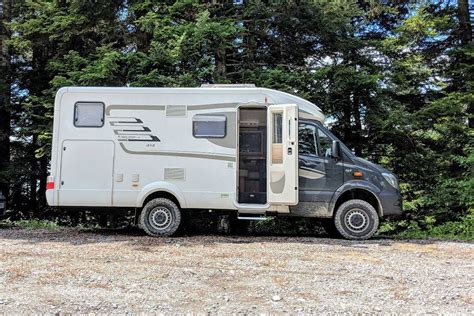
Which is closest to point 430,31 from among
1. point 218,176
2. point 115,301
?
point 218,176

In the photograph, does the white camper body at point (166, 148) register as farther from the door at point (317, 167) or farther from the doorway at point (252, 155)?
the door at point (317, 167)

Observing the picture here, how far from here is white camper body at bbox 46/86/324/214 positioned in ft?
25.1

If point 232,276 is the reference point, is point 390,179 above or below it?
above

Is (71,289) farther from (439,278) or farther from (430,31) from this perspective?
(430,31)

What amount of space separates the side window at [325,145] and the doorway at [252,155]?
3.52 ft

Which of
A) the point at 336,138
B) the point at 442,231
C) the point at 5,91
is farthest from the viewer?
the point at 5,91

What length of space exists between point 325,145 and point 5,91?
1011 centimetres

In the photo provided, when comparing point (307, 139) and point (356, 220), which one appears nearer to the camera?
point (356, 220)

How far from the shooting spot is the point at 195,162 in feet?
25.3

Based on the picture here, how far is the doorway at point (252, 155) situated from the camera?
7.82 m

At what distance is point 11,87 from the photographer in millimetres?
13188

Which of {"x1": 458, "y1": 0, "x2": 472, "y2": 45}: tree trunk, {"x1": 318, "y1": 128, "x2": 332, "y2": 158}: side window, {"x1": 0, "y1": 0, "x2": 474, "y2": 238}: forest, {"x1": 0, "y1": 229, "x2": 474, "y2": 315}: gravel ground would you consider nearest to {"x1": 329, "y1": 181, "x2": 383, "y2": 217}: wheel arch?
{"x1": 318, "y1": 128, "x2": 332, "y2": 158}: side window

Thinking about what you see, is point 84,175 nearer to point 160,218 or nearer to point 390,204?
point 160,218

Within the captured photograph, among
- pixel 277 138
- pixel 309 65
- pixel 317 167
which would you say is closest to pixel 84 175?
pixel 277 138
